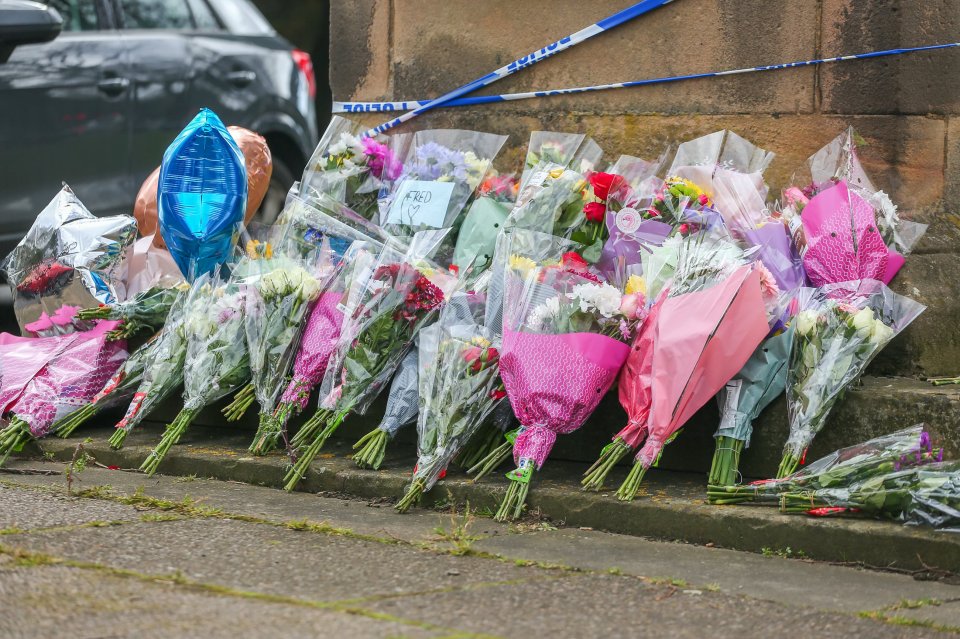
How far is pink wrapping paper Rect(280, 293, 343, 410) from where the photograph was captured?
441 centimetres

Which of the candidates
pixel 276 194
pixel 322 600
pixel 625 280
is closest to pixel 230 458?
pixel 625 280

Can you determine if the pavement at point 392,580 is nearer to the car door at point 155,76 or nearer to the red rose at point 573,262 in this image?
the red rose at point 573,262

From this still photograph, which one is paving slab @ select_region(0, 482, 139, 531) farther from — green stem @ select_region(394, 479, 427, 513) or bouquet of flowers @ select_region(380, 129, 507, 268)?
bouquet of flowers @ select_region(380, 129, 507, 268)

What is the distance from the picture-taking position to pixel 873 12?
14.7 ft

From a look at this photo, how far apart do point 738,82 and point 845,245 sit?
944mm

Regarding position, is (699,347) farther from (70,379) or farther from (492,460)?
(70,379)

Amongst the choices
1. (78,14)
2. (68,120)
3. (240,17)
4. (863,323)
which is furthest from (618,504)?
(240,17)

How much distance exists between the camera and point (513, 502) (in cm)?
374

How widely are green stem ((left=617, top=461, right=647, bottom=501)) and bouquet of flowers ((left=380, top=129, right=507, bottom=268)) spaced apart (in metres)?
1.50

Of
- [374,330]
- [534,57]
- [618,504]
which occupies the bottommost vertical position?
[618,504]

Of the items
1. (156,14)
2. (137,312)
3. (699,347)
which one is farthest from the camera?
(156,14)

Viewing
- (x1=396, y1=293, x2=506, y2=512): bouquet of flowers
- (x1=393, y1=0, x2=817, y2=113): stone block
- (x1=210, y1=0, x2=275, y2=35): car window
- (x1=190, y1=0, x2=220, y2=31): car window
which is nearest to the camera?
(x1=396, y1=293, x2=506, y2=512): bouquet of flowers

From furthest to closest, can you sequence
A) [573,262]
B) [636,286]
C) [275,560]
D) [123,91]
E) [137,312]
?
[123,91]
[137,312]
[573,262]
[636,286]
[275,560]

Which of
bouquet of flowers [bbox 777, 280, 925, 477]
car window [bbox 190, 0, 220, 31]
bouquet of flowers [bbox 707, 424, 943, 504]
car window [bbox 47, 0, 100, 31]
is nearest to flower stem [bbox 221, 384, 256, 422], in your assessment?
bouquet of flowers [bbox 707, 424, 943, 504]
